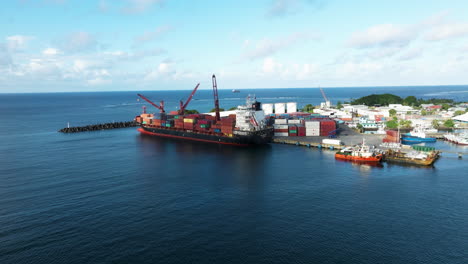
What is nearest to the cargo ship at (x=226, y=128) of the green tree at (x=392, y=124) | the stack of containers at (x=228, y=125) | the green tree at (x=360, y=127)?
the stack of containers at (x=228, y=125)

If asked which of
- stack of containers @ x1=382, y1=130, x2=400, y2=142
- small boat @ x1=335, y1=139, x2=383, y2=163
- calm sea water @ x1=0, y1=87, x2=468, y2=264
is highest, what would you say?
stack of containers @ x1=382, y1=130, x2=400, y2=142

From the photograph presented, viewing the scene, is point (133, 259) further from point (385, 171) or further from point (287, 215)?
point (385, 171)

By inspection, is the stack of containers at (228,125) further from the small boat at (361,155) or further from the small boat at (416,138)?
the small boat at (416,138)

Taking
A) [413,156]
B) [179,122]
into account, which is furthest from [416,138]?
[179,122]

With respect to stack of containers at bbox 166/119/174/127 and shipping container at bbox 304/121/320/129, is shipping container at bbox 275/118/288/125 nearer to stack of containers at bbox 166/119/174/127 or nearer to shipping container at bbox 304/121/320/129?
shipping container at bbox 304/121/320/129

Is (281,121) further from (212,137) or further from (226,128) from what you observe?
(212,137)

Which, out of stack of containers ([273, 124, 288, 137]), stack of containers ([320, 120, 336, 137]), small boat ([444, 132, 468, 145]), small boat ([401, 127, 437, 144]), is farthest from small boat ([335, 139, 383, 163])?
small boat ([444, 132, 468, 145])
